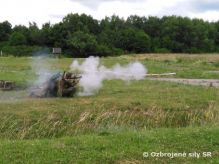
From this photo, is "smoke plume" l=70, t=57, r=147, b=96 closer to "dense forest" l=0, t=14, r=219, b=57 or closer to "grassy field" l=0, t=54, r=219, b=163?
"grassy field" l=0, t=54, r=219, b=163

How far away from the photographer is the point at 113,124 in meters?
19.9

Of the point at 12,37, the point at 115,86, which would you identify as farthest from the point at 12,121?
the point at 12,37

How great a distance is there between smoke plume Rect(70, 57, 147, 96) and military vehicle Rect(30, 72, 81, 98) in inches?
52.3

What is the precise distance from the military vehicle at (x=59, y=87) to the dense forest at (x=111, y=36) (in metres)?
53.9

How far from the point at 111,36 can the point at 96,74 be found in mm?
81196

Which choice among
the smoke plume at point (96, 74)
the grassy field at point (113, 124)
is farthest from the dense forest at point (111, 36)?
the grassy field at point (113, 124)

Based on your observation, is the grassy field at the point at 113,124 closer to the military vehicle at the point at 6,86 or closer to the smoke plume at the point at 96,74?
the military vehicle at the point at 6,86

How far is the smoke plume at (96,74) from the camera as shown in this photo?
105 ft

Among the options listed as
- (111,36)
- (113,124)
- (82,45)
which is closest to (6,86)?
(113,124)

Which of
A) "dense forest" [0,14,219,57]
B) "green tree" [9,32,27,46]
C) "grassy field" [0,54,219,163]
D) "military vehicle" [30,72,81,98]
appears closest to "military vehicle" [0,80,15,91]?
"grassy field" [0,54,219,163]

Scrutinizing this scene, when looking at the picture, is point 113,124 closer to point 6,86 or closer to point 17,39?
point 6,86

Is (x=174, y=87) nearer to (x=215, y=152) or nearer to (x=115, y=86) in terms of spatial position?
(x=115, y=86)

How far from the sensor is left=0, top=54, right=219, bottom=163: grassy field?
12.7m

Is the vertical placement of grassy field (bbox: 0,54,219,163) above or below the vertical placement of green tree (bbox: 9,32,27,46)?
below
